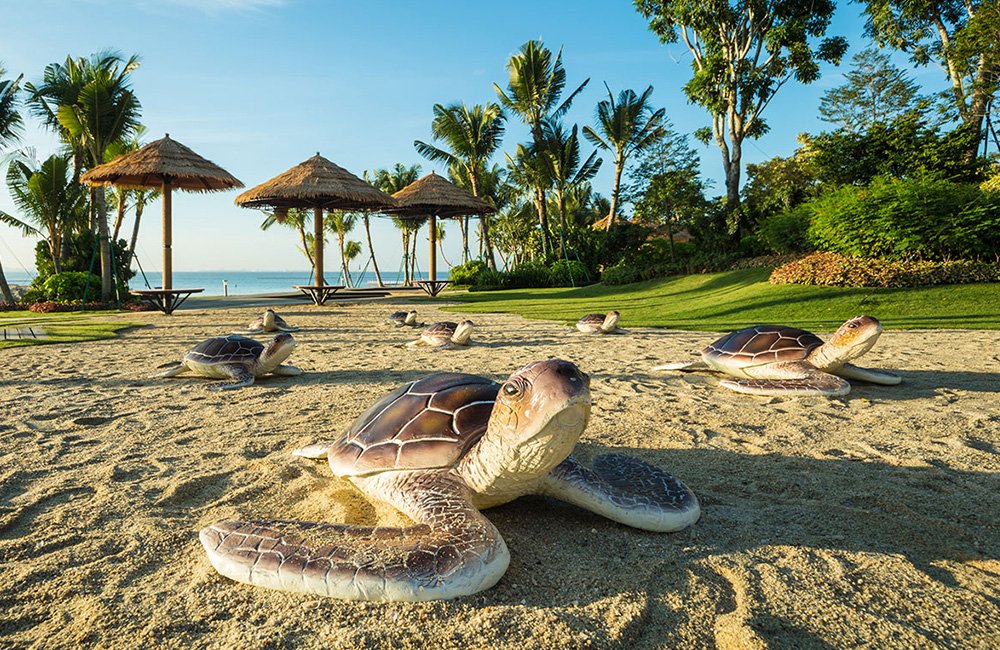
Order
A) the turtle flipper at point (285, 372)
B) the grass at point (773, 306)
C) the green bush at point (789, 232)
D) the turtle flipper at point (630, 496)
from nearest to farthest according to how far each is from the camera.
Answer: the turtle flipper at point (630, 496) < the turtle flipper at point (285, 372) < the grass at point (773, 306) < the green bush at point (789, 232)

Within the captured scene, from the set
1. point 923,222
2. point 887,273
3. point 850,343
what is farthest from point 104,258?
point 923,222

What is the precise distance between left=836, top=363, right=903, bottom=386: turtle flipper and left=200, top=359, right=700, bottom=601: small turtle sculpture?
3240 millimetres

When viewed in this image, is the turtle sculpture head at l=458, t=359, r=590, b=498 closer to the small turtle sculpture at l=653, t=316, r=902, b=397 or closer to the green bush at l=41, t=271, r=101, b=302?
the small turtle sculpture at l=653, t=316, r=902, b=397

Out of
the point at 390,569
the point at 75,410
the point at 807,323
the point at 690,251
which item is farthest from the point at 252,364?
the point at 690,251

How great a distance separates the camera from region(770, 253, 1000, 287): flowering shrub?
11.0 meters

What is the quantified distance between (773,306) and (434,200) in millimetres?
12693

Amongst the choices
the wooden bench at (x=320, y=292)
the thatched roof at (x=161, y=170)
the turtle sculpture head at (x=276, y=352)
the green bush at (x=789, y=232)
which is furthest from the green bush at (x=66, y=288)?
the green bush at (x=789, y=232)

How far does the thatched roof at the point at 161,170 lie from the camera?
1395cm

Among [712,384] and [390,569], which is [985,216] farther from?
[390,569]

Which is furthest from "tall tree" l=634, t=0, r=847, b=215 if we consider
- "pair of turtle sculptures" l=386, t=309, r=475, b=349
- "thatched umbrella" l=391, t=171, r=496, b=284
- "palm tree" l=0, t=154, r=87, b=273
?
"palm tree" l=0, t=154, r=87, b=273

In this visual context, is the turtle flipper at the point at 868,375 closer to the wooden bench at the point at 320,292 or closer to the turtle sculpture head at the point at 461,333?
the turtle sculpture head at the point at 461,333

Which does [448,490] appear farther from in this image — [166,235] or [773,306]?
[166,235]

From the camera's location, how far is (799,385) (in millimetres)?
4387

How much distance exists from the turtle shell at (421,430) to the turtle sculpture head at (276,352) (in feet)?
9.68
